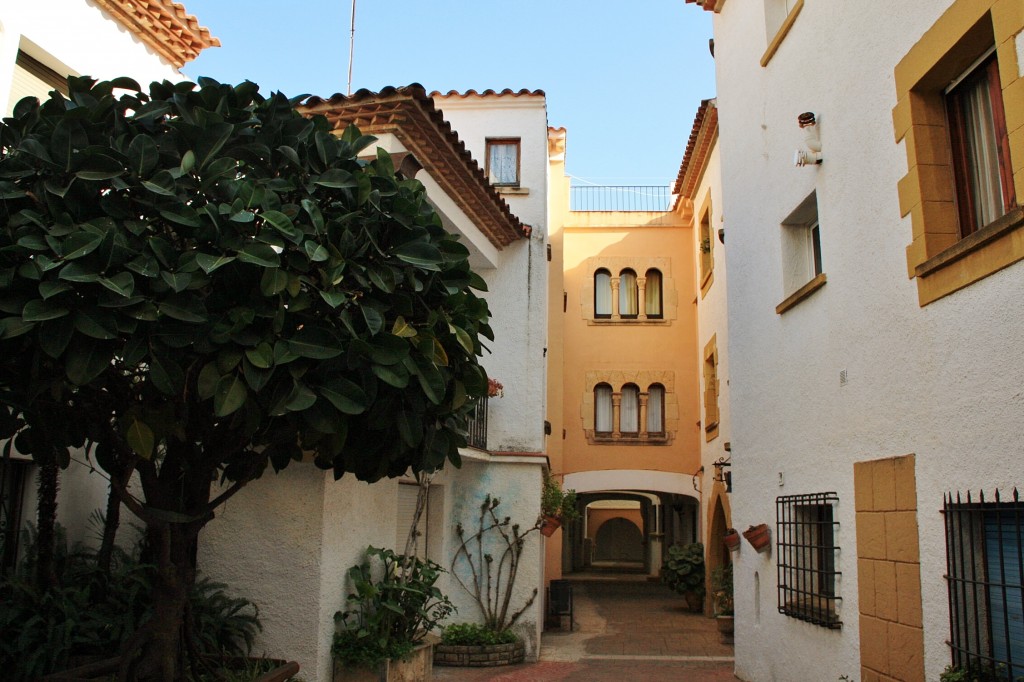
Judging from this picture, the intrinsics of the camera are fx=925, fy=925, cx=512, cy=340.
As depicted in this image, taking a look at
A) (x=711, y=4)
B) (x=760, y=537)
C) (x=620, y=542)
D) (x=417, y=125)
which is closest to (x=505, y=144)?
(x=711, y=4)

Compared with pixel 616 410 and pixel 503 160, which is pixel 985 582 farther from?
pixel 616 410

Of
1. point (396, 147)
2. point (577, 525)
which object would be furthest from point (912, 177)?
point (577, 525)

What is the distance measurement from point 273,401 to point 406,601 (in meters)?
5.47

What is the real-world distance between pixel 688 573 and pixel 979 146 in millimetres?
12845

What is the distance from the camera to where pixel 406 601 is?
31.5ft

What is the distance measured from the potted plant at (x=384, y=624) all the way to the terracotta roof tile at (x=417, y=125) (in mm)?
4455

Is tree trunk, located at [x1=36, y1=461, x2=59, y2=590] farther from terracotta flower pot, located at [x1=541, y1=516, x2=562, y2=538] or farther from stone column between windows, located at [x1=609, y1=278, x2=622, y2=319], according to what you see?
stone column between windows, located at [x1=609, y1=278, x2=622, y2=319]

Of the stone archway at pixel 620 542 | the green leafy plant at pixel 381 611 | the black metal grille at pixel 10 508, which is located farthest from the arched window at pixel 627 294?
the stone archway at pixel 620 542

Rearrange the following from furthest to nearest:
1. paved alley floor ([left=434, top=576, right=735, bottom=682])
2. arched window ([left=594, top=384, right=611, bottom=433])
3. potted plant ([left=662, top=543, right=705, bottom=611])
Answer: arched window ([left=594, top=384, right=611, bottom=433])
potted plant ([left=662, top=543, right=705, bottom=611])
paved alley floor ([left=434, top=576, right=735, bottom=682])

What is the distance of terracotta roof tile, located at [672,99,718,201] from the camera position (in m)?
15.7

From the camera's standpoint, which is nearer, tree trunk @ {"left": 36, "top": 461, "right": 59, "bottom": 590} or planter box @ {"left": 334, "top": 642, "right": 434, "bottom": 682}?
tree trunk @ {"left": 36, "top": 461, "right": 59, "bottom": 590}

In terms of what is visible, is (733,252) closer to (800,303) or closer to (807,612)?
(800,303)

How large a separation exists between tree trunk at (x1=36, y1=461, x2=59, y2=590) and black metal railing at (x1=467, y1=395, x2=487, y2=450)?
5914mm

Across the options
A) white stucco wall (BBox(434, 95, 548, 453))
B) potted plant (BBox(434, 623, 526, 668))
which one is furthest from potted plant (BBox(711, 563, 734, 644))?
white stucco wall (BBox(434, 95, 548, 453))
